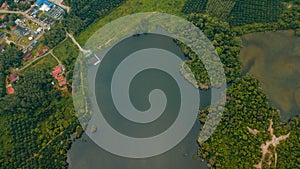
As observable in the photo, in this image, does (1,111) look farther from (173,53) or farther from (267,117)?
(267,117)

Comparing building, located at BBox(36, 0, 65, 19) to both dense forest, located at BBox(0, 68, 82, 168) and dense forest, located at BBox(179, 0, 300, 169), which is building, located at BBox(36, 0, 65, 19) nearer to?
dense forest, located at BBox(0, 68, 82, 168)

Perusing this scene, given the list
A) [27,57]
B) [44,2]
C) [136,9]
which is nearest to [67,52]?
[27,57]

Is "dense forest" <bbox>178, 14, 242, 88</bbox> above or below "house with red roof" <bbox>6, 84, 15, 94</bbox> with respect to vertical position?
above

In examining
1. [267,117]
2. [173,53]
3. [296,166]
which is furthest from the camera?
[173,53]

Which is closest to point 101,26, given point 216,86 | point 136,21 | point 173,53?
point 136,21

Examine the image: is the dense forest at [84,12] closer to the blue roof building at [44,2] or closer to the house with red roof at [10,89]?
the blue roof building at [44,2]

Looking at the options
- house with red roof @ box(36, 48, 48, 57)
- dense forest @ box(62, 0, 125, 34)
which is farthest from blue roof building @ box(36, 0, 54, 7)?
house with red roof @ box(36, 48, 48, 57)
